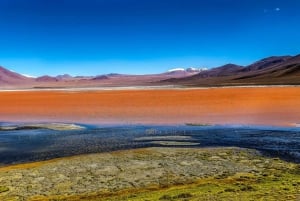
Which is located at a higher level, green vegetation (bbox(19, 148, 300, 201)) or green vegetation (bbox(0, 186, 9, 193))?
green vegetation (bbox(19, 148, 300, 201))

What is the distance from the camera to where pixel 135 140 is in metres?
13.5

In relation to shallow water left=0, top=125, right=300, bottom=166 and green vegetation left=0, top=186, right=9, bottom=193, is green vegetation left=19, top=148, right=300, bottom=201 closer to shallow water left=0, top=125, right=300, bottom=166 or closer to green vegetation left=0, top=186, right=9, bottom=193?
green vegetation left=0, top=186, right=9, bottom=193

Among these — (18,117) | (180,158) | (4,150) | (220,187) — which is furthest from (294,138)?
(18,117)

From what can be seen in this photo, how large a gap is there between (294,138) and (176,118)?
7.77 m

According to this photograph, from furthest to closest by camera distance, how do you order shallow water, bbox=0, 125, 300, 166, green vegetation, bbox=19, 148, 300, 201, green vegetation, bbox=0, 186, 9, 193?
shallow water, bbox=0, 125, 300, 166 → green vegetation, bbox=0, 186, 9, 193 → green vegetation, bbox=19, 148, 300, 201

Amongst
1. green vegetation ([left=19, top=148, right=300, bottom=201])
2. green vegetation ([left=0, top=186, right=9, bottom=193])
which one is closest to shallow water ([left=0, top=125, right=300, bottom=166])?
green vegetation ([left=19, top=148, right=300, bottom=201])

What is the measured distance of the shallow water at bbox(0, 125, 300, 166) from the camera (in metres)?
11.5

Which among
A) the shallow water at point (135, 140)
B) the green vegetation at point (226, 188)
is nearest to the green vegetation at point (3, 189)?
the green vegetation at point (226, 188)

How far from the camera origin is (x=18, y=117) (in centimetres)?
2247

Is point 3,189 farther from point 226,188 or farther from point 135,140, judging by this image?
point 135,140

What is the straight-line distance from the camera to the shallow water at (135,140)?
37.7 feet

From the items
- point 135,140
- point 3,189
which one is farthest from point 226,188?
point 135,140

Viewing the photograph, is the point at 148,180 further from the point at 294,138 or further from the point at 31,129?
the point at 31,129

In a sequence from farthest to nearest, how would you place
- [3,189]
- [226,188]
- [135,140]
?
[135,140], [3,189], [226,188]
